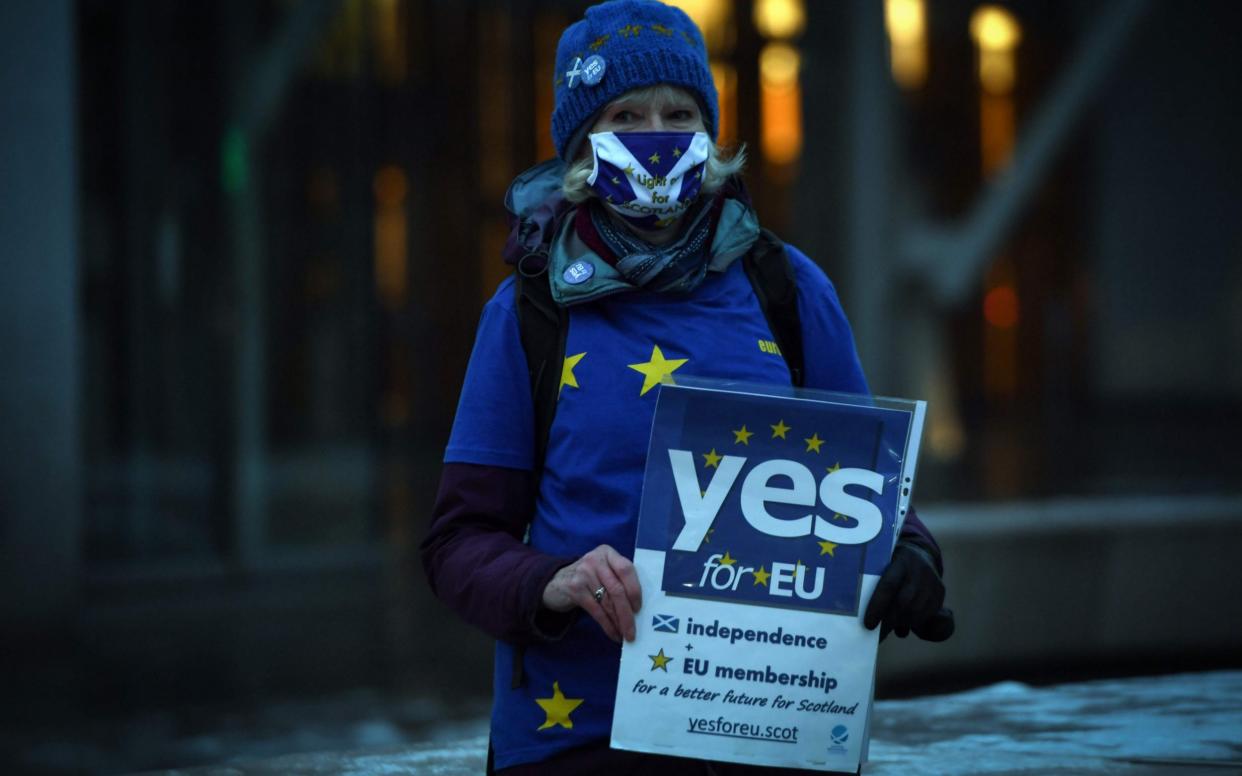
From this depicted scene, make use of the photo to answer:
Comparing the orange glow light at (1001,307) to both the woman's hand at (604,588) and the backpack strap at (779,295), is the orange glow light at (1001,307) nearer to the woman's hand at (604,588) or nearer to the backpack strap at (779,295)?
the backpack strap at (779,295)

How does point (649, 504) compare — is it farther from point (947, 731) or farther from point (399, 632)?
point (399, 632)

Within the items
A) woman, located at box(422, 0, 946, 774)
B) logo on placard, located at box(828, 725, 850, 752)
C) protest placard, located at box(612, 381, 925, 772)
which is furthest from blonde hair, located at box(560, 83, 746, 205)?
logo on placard, located at box(828, 725, 850, 752)

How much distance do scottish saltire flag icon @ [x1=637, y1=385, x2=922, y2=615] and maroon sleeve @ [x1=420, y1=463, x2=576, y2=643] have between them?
151 mm

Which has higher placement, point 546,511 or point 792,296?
point 792,296

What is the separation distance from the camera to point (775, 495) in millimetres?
2025

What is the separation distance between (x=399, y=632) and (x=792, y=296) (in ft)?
20.4

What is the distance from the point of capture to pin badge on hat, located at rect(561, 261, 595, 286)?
2105 mm

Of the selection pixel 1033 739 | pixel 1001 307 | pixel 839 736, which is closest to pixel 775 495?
pixel 839 736

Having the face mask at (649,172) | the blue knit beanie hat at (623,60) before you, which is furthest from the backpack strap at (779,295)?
the blue knit beanie hat at (623,60)

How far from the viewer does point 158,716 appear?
6199 mm

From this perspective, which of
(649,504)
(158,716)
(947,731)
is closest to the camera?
(649,504)

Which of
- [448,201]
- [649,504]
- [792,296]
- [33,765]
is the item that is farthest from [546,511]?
[448,201]

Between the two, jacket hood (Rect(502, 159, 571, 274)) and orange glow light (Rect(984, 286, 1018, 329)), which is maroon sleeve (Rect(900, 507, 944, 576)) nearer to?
jacket hood (Rect(502, 159, 571, 274))

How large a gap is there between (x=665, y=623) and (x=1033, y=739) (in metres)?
1.76
